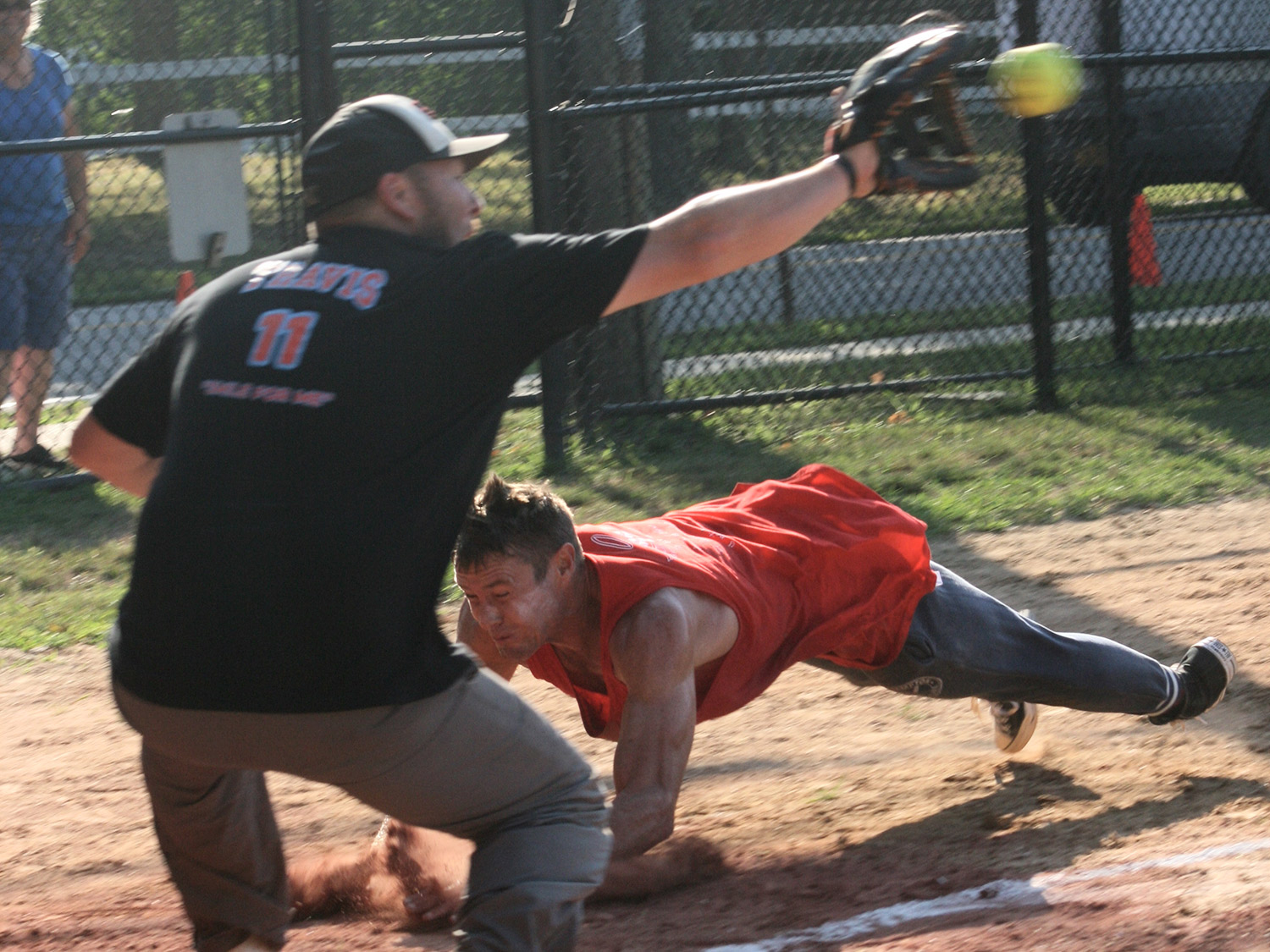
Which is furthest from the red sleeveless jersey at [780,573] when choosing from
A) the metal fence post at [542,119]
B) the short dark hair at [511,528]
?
the metal fence post at [542,119]

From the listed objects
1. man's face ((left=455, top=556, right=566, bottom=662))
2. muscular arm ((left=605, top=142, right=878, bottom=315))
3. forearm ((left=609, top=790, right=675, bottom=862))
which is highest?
muscular arm ((left=605, top=142, right=878, bottom=315))

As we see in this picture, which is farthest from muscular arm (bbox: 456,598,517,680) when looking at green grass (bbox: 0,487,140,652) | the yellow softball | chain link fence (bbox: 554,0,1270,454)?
chain link fence (bbox: 554,0,1270,454)

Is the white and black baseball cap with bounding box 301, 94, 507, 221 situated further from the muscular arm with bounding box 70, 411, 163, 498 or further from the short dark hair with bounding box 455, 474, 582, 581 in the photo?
the short dark hair with bounding box 455, 474, 582, 581

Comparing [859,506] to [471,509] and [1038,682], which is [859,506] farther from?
[471,509]

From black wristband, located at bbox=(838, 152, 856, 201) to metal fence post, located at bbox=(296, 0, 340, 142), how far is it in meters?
4.15

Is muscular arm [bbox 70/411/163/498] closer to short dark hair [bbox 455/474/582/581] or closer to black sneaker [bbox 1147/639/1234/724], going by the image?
short dark hair [bbox 455/474/582/581]

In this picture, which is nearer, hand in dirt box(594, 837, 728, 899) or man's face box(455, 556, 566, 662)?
man's face box(455, 556, 566, 662)

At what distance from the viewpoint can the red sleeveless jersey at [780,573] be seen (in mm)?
3127

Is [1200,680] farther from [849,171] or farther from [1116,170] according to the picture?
[1116,170]

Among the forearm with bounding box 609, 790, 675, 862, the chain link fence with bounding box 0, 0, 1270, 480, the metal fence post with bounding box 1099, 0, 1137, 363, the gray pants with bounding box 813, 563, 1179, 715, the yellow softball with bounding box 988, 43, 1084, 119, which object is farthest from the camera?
the metal fence post with bounding box 1099, 0, 1137, 363

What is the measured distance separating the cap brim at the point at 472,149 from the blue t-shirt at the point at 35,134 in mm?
4870

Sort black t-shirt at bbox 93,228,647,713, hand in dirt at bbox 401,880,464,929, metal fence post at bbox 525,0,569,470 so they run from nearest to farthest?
black t-shirt at bbox 93,228,647,713, hand in dirt at bbox 401,880,464,929, metal fence post at bbox 525,0,569,470

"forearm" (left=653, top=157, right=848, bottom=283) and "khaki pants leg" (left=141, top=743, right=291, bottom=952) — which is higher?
"forearm" (left=653, top=157, right=848, bottom=283)

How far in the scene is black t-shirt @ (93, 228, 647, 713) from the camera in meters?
2.16
